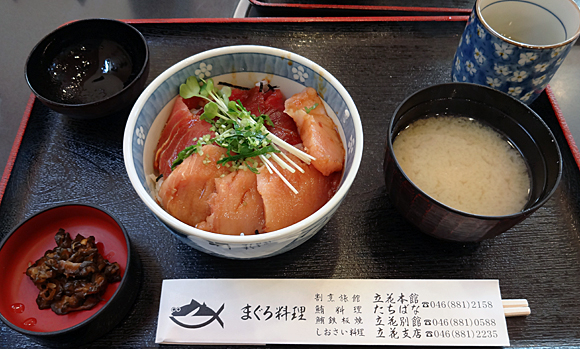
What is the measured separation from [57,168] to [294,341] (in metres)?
1.10

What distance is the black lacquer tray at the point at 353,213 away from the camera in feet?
4.16

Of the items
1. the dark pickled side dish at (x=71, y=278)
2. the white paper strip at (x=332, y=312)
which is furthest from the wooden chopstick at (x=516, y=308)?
the dark pickled side dish at (x=71, y=278)

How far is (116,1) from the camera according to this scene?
8.28 ft

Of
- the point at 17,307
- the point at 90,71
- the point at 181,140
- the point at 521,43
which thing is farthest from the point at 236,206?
the point at 521,43

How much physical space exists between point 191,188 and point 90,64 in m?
0.93

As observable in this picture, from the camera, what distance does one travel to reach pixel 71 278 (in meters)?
1.16

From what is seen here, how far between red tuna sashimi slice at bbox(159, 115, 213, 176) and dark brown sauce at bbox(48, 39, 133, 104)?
0.50 metres

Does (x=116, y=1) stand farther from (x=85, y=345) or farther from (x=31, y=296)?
(x=85, y=345)

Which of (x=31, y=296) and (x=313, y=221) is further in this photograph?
(x=31, y=296)

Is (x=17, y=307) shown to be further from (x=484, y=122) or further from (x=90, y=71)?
(x=484, y=122)

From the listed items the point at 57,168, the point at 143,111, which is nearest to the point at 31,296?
the point at 57,168

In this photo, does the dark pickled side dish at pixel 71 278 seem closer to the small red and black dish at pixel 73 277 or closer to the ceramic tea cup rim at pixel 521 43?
the small red and black dish at pixel 73 277

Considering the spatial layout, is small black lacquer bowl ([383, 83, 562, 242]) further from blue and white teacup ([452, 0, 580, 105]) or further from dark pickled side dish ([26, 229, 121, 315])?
dark pickled side dish ([26, 229, 121, 315])

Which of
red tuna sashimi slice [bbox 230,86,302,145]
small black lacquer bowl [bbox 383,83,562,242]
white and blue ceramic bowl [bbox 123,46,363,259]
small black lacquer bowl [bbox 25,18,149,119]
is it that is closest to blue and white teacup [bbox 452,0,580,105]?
small black lacquer bowl [bbox 383,83,562,242]
